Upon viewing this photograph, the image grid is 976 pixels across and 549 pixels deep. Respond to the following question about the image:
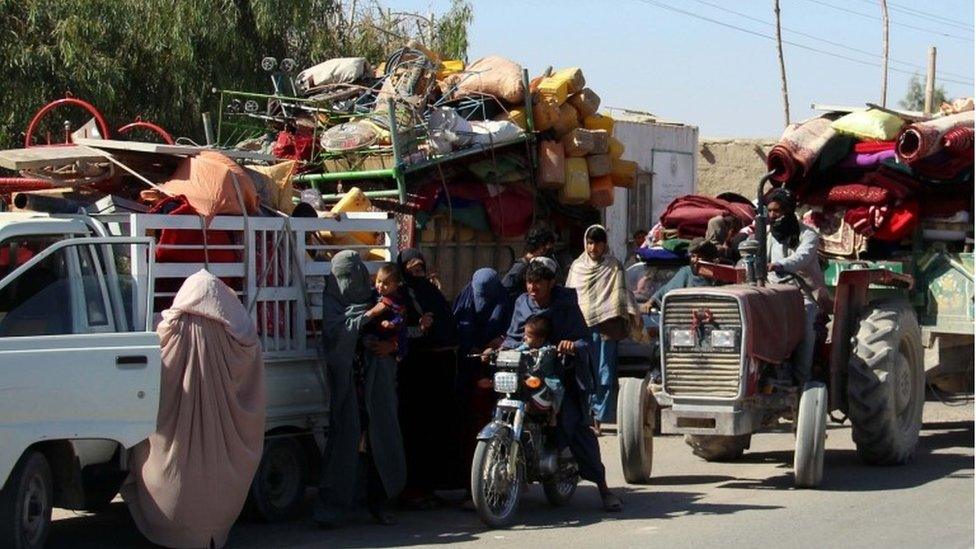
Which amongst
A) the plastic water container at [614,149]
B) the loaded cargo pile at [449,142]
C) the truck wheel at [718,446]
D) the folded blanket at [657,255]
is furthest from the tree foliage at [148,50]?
the truck wheel at [718,446]

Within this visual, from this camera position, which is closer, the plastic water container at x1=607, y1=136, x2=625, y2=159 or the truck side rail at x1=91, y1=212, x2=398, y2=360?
the truck side rail at x1=91, y1=212, x2=398, y2=360

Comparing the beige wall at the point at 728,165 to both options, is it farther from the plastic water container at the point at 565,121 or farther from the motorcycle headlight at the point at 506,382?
the motorcycle headlight at the point at 506,382

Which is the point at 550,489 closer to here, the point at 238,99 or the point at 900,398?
the point at 900,398

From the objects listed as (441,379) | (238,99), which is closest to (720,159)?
(238,99)

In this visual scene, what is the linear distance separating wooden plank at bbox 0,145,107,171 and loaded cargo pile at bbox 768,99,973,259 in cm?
595

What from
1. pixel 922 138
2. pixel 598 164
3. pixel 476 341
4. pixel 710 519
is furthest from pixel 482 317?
pixel 598 164

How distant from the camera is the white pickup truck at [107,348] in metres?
7.57

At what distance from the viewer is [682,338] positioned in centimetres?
1029

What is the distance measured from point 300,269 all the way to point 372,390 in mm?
996

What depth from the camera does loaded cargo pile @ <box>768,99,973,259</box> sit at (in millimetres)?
12375

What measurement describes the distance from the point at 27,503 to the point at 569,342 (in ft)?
11.0

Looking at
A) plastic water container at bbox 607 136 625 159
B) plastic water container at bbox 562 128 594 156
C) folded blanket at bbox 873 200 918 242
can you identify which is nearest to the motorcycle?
folded blanket at bbox 873 200 918 242

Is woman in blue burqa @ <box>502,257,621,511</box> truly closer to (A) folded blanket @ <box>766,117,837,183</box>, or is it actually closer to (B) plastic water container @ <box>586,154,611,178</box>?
(A) folded blanket @ <box>766,117,837,183</box>

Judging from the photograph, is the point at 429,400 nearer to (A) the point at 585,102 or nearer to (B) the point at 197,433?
(B) the point at 197,433
